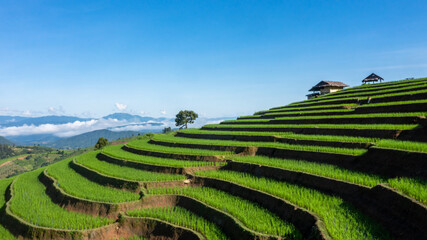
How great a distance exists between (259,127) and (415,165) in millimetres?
13069

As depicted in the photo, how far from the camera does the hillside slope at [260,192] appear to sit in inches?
262

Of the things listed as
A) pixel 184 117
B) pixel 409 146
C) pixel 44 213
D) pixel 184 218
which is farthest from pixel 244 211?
pixel 184 117

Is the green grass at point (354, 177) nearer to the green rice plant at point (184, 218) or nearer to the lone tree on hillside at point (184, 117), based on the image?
the green rice plant at point (184, 218)

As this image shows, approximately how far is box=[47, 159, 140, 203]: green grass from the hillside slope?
2.3 inches

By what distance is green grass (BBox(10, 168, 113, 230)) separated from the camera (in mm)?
9773

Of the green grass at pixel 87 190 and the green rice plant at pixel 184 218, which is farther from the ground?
the green grass at pixel 87 190

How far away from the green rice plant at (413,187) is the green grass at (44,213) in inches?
396

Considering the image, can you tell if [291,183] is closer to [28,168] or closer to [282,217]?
[282,217]

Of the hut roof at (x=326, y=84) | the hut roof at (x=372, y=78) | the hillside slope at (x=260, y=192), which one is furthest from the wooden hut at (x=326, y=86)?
the hillside slope at (x=260, y=192)

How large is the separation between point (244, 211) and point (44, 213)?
938cm

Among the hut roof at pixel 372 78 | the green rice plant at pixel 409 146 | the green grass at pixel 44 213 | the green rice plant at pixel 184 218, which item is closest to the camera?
the green rice plant at pixel 184 218

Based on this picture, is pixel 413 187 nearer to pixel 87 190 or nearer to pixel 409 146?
pixel 409 146

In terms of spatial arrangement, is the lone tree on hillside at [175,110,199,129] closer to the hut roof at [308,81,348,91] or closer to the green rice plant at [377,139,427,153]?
the hut roof at [308,81,348,91]

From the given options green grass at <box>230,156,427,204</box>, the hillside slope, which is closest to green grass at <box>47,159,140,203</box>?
the hillside slope
